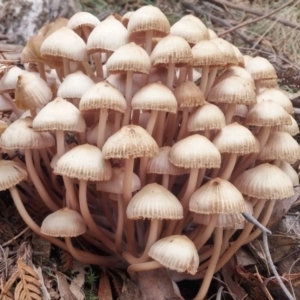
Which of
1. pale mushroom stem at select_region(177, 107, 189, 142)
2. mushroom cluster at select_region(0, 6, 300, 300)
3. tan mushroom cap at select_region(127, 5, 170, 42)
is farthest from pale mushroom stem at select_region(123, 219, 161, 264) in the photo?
tan mushroom cap at select_region(127, 5, 170, 42)

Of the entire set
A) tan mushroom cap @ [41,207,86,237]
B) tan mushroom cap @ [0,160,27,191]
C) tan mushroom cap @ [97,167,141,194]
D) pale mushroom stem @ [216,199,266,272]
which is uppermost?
tan mushroom cap @ [97,167,141,194]

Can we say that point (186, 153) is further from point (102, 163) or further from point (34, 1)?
point (34, 1)

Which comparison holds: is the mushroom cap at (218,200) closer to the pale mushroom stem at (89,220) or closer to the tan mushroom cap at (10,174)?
the pale mushroom stem at (89,220)

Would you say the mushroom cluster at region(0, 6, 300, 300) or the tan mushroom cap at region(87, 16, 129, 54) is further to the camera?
the tan mushroom cap at region(87, 16, 129, 54)

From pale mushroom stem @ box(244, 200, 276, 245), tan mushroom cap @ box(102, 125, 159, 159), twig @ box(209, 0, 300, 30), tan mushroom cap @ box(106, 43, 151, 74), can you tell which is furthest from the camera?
twig @ box(209, 0, 300, 30)

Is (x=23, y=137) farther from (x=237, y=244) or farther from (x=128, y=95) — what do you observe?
(x=237, y=244)

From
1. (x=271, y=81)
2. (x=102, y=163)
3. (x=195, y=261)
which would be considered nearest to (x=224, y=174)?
(x=195, y=261)

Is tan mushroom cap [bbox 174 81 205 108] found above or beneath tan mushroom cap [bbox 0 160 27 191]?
above

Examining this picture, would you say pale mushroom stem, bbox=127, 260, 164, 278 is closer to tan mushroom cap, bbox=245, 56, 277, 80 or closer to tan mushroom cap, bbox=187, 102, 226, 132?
tan mushroom cap, bbox=187, 102, 226, 132
